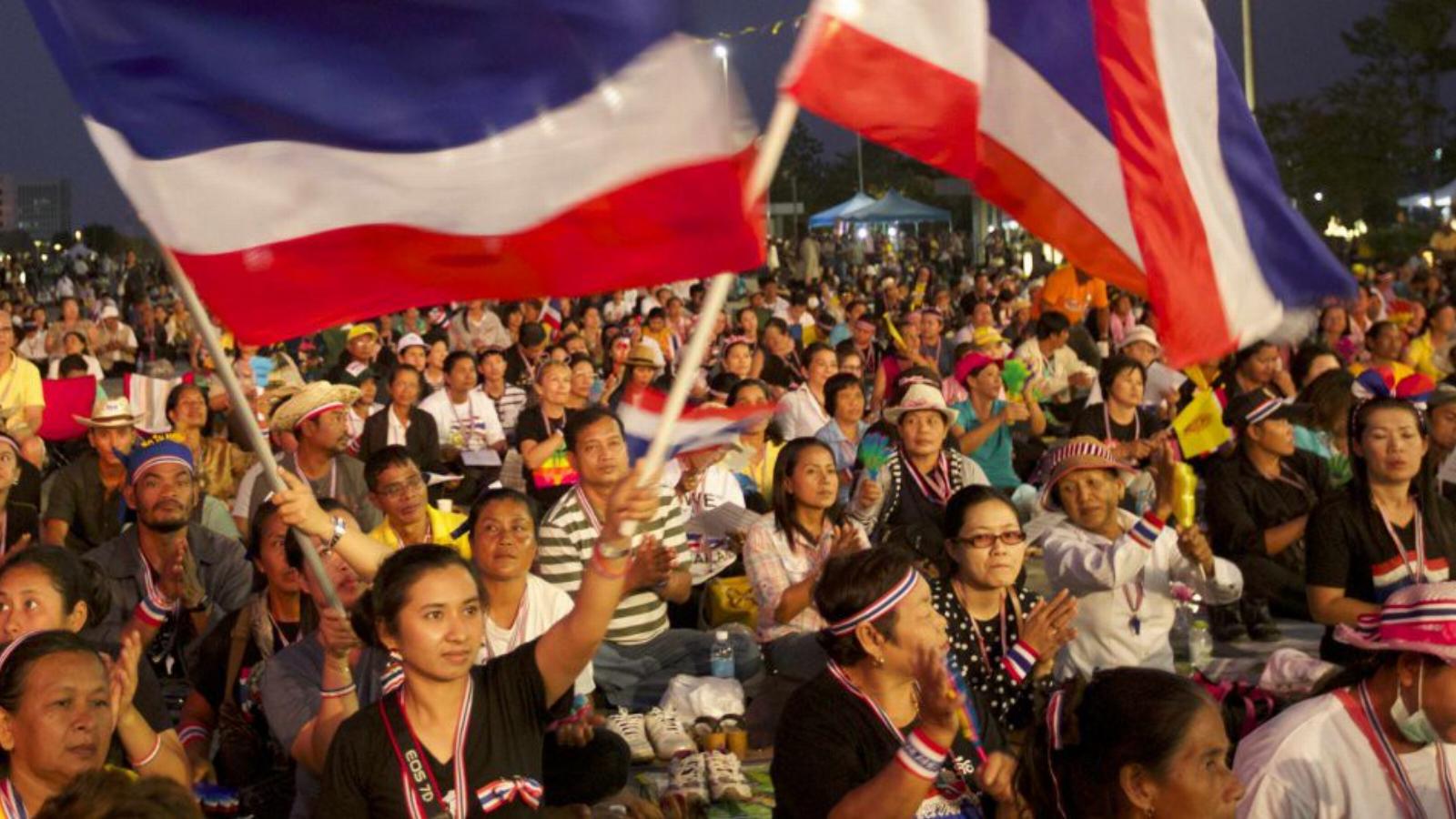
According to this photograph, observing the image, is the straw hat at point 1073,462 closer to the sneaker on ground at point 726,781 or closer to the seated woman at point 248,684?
the sneaker on ground at point 726,781

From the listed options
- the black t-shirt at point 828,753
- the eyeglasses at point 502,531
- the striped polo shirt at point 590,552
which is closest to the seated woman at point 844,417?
the striped polo shirt at point 590,552

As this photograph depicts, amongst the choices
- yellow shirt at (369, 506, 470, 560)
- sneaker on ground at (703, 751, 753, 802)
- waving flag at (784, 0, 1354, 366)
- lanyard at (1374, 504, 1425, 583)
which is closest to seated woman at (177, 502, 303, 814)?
yellow shirt at (369, 506, 470, 560)

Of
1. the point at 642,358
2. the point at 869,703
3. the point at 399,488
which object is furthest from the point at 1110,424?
the point at 869,703

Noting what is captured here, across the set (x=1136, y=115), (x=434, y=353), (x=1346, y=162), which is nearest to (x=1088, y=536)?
(x=1136, y=115)

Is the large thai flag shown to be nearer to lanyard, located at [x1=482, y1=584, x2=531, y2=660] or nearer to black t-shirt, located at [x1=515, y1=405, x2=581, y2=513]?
lanyard, located at [x1=482, y1=584, x2=531, y2=660]

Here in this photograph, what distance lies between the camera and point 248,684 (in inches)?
241

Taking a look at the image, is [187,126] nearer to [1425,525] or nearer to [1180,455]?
[1425,525]

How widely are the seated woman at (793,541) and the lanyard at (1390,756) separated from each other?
3603mm

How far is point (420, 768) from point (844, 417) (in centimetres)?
774

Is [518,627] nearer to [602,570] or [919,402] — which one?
[602,570]

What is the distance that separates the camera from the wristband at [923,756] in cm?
389

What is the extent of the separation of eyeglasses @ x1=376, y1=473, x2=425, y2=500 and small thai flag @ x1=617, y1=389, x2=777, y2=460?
412cm

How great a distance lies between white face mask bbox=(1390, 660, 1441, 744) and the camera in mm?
4250

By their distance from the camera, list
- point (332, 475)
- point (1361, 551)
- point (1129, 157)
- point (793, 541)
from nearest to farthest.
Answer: point (1129, 157) → point (1361, 551) → point (793, 541) → point (332, 475)
